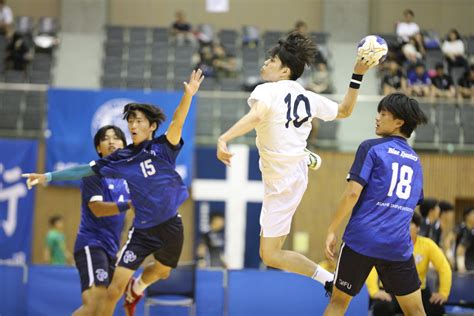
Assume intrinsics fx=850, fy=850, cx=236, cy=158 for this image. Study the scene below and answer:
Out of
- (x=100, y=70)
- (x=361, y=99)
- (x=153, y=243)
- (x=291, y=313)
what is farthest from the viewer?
(x=100, y=70)

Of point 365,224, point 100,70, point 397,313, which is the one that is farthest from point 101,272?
point 100,70

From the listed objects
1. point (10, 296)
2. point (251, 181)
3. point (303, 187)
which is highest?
point (303, 187)

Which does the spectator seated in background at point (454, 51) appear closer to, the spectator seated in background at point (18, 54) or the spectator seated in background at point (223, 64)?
the spectator seated in background at point (223, 64)

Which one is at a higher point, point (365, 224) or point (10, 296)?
point (365, 224)

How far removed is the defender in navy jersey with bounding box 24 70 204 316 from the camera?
7629 millimetres

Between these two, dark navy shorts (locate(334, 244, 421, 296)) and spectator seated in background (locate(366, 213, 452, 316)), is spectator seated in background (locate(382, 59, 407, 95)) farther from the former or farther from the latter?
dark navy shorts (locate(334, 244, 421, 296))

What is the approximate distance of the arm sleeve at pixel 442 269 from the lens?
9.22 meters

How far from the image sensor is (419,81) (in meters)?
17.5

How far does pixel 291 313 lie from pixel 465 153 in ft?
23.3

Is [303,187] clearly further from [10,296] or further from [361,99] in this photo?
[361,99]

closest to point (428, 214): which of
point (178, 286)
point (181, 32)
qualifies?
point (178, 286)

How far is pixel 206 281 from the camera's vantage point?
10.7 metres

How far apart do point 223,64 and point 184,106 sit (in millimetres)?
11632

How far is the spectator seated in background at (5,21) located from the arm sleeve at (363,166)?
15.0 metres
